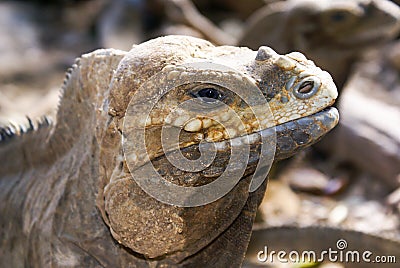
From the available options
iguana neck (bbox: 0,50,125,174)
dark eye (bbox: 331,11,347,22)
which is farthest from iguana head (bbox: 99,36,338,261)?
dark eye (bbox: 331,11,347,22)

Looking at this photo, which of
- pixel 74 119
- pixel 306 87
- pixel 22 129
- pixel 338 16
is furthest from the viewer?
pixel 338 16

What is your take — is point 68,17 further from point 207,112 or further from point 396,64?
point 207,112

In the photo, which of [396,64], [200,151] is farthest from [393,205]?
[396,64]

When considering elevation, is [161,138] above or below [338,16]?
below

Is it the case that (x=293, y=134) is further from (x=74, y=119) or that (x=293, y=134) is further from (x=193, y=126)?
(x=74, y=119)
